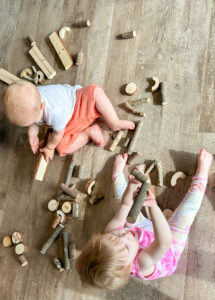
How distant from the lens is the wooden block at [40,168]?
1520 millimetres

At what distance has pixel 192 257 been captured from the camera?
1.29 meters

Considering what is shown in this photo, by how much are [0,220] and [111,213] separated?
61cm

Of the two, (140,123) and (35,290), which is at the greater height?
(140,123)

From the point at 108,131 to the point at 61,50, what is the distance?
51 cm

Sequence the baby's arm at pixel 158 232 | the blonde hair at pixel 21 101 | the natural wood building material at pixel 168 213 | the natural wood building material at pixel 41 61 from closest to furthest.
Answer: the baby's arm at pixel 158 232 < the blonde hair at pixel 21 101 < the natural wood building material at pixel 168 213 < the natural wood building material at pixel 41 61

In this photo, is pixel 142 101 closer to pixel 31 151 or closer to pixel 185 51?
pixel 185 51

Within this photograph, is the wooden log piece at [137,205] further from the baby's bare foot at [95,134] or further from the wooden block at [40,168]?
the wooden block at [40,168]

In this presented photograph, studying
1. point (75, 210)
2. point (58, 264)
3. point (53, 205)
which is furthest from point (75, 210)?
point (58, 264)

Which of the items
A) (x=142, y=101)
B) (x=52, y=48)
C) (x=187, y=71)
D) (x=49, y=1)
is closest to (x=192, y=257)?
(x=142, y=101)

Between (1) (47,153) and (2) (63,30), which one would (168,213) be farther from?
(2) (63,30)

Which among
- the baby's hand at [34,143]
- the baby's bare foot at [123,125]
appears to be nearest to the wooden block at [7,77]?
the baby's hand at [34,143]

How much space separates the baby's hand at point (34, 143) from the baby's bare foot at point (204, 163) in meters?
0.76

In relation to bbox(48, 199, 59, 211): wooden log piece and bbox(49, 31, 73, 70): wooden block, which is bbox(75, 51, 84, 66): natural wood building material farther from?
bbox(48, 199, 59, 211): wooden log piece

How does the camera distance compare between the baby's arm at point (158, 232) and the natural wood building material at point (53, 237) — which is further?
the natural wood building material at point (53, 237)
